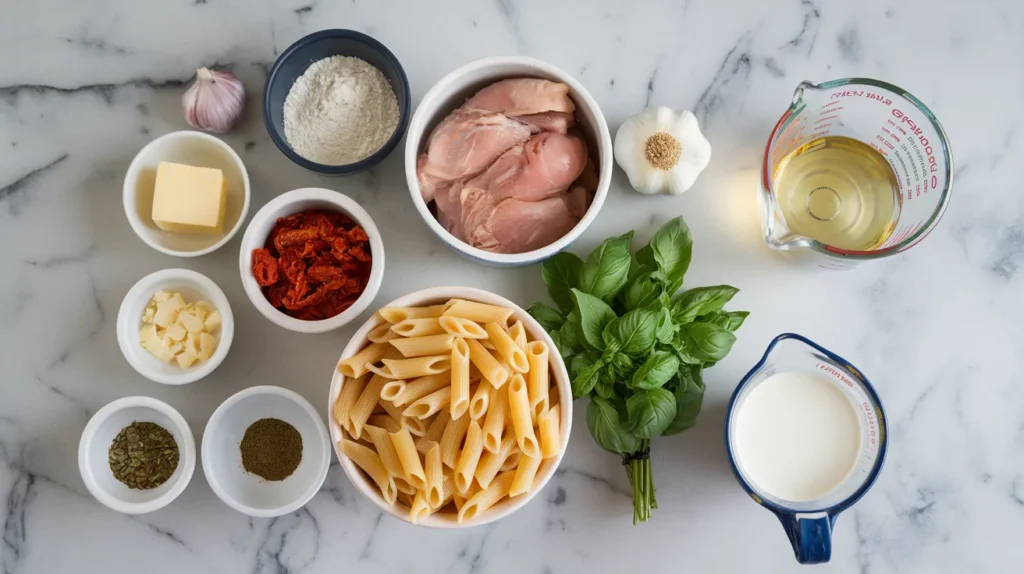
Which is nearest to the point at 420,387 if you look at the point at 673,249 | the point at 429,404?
the point at 429,404

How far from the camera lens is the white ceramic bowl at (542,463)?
1.16m

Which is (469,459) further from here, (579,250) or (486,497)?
(579,250)

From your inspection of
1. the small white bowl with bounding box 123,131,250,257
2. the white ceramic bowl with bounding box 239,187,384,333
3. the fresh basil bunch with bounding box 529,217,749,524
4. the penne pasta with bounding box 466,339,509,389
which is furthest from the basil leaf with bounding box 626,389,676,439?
the small white bowl with bounding box 123,131,250,257

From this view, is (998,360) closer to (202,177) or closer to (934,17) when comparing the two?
(934,17)

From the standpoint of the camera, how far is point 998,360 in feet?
4.77

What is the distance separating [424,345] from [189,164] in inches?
23.2

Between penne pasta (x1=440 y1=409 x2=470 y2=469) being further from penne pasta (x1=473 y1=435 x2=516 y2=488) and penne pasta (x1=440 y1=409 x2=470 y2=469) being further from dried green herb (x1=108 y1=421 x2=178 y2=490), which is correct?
dried green herb (x1=108 y1=421 x2=178 y2=490)

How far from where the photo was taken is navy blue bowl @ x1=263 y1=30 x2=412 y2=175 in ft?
4.25

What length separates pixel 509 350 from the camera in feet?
3.67

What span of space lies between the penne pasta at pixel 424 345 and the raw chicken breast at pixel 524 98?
397mm

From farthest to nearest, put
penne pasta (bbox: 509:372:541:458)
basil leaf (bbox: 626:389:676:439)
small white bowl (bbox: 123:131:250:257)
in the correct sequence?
1. small white bowl (bbox: 123:131:250:257)
2. basil leaf (bbox: 626:389:676:439)
3. penne pasta (bbox: 509:372:541:458)

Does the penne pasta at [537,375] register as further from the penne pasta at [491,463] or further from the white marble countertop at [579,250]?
the white marble countertop at [579,250]

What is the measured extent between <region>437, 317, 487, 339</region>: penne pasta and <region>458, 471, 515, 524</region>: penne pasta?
0.21 meters

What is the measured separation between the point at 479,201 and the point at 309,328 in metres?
0.34
